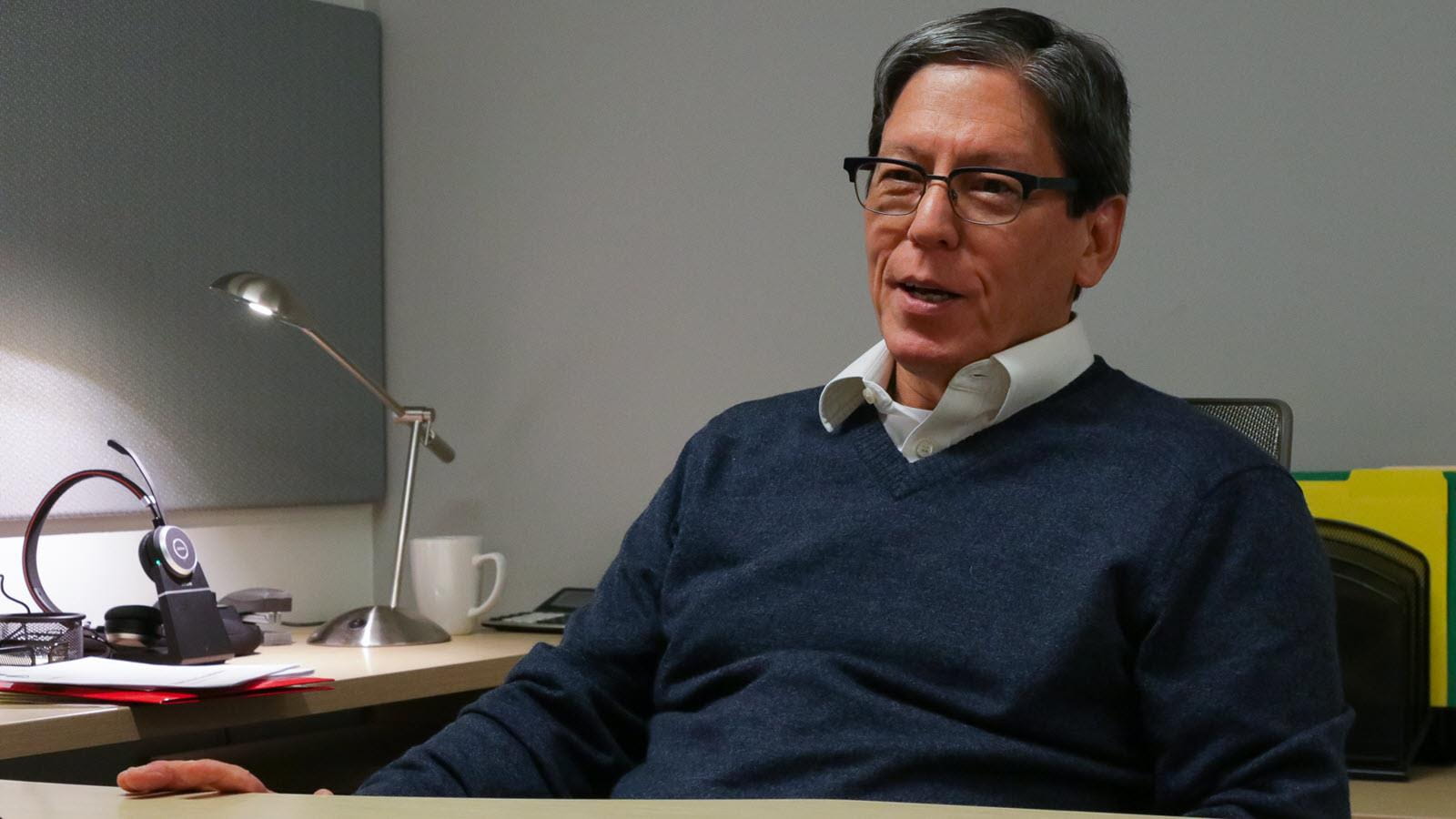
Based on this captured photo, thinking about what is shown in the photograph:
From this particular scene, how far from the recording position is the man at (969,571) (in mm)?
1073

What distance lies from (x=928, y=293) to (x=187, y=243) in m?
1.49

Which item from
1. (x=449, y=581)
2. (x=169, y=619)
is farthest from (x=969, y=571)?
(x=449, y=581)

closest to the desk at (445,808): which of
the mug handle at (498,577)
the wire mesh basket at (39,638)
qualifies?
the wire mesh basket at (39,638)

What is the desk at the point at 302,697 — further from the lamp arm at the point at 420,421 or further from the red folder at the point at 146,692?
the lamp arm at the point at 420,421

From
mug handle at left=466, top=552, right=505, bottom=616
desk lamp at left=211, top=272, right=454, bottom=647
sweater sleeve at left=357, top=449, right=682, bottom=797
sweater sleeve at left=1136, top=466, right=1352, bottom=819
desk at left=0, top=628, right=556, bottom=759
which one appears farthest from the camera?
mug handle at left=466, top=552, right=505, bottom=616

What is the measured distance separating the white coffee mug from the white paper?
0.62 metres

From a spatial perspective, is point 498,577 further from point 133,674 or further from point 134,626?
point 133,674

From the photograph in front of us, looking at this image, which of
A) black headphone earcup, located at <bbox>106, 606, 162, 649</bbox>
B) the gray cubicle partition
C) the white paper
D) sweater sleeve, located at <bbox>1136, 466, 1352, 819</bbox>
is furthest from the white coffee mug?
sweater sleeve, located at <bbox>1136, 466, 1352, 819</bbox>

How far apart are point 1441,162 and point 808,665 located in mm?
1025

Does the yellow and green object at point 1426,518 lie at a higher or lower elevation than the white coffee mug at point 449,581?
higher

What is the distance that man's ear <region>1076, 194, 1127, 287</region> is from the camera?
130 centimetres

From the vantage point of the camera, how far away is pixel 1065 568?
112 centimetres

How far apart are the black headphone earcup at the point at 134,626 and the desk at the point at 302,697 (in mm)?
120

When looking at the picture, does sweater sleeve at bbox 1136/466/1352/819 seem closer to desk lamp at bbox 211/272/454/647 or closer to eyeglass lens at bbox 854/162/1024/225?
eyeglass lens at bbox 854/162/1024/225
